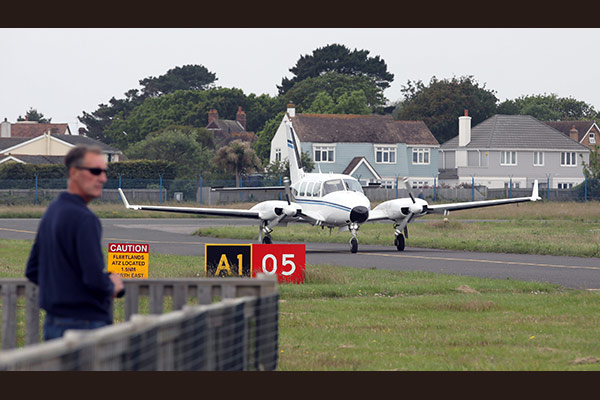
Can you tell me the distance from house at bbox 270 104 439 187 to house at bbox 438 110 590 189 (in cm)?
526

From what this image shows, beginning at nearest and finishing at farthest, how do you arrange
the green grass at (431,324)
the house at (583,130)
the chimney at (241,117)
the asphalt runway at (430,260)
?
the green grass at (431,324) → the asphalt runway at (430,260) → the house at (583,130) → the chimney at (241,117)

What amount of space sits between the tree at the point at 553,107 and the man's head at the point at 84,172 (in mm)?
128772

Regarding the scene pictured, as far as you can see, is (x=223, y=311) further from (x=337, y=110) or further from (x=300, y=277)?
(x=337, y=110)

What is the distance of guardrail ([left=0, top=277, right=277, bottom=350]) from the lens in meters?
8.02

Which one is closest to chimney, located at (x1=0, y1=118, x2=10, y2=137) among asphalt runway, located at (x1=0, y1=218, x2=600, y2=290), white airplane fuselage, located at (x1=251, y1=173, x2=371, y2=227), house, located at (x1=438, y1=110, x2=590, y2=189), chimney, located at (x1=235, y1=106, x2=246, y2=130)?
chimney, located at (x1=235, y1=106, x2=246, y2=130)

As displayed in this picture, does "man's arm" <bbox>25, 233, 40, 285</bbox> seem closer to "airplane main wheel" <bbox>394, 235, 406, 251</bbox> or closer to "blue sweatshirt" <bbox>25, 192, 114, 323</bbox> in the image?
"blue sweatshirt" <bbox>25, 192, 114, 323</bbox>

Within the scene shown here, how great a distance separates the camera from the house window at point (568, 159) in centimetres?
9619

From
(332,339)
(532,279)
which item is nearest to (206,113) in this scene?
(532,279)

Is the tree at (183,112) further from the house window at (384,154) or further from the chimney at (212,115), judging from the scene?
the house window at (384,154)

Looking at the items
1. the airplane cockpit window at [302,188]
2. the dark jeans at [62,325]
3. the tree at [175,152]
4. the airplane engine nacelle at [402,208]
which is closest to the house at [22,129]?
the tree at [175,152]

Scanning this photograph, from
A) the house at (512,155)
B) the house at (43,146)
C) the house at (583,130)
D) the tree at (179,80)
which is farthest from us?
the tree at (179,80)

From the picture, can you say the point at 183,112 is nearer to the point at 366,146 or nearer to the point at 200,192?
the point at 366,146

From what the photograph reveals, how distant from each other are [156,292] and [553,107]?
137260 millimetres

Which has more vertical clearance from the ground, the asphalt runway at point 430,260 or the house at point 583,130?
the house at point 583,130
